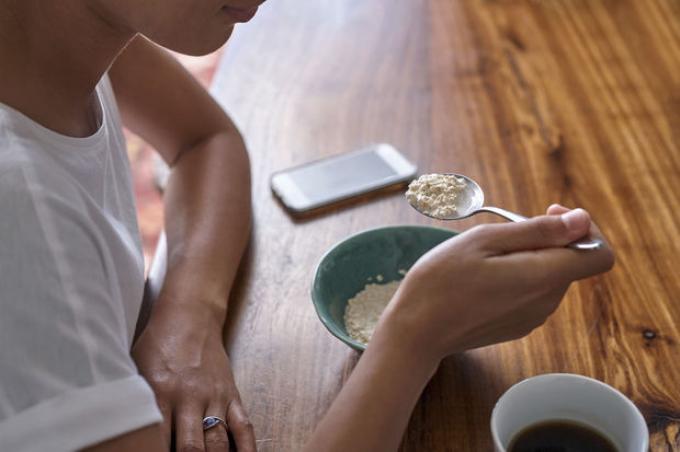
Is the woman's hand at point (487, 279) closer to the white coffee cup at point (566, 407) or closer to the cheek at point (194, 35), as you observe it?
the white coffee cup at point (566, 407)

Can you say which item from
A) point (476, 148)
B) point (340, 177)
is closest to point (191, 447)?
point (340, 177)

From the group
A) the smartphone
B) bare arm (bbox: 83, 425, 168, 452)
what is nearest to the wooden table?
the smartphone

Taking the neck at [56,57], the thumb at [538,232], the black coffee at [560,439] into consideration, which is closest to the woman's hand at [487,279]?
the thumb at [538,232]

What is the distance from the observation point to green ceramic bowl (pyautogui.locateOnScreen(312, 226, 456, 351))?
3.27 ft

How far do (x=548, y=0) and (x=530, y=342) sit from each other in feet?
2.99

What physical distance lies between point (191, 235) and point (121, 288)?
23 centimetres

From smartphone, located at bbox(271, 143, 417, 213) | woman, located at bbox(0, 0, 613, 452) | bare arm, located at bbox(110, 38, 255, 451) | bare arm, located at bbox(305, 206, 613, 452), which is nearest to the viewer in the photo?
woman, located at bbox(0, 0, 613, 452)

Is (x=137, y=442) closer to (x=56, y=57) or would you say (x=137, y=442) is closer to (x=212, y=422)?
(x=212, y=422)

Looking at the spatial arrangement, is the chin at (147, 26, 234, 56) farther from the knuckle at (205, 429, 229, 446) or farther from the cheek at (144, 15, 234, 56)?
the knuckle at (205, 429, 229, 446)

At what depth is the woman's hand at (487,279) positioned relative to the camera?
0.79 metres

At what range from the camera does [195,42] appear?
86 centimetres

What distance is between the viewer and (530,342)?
37.7 inches

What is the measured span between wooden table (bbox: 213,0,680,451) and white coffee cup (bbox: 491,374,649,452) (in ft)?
0.31

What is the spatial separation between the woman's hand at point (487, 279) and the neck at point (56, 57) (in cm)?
37
